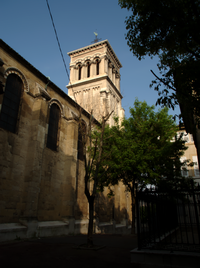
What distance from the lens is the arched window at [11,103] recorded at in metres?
12.1

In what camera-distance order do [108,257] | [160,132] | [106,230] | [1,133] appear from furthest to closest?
[106,230] < [160,132] < [1,133] < [108,257]

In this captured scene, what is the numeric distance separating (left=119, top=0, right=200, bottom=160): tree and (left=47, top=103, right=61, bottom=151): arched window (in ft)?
33.6

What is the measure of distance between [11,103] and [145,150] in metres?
9.32

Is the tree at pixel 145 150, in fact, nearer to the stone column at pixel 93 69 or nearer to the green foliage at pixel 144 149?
the green foliage at pixel 144 149

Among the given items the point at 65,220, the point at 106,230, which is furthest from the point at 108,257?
the point at 106,230

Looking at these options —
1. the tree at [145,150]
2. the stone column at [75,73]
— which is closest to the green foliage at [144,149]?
the tree at [145,150]

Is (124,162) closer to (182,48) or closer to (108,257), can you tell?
(108,257)

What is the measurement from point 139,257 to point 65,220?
10429 millimetres

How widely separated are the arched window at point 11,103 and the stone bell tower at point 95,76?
53.6 ft

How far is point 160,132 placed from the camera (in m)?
16.1

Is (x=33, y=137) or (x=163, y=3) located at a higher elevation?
(x=163, y=3)

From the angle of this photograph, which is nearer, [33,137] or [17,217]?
[17,217]

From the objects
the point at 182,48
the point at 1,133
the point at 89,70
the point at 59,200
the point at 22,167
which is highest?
the point at 89,70

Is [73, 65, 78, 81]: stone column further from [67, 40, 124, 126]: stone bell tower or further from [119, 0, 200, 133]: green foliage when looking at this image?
[119, 0, 200, 133]: green foliage
